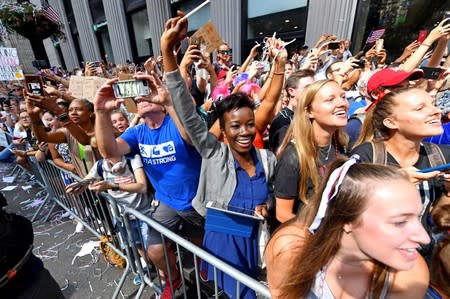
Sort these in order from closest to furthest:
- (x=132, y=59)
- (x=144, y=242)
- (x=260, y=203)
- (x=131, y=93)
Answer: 1. (x=131, y=93)
2. (x=260, y=203)
3. (x=144, y=242)
4. (x=132, y=59)

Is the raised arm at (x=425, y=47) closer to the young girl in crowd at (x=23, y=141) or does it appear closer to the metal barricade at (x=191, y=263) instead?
the metal barricade at (x=191, y=263)

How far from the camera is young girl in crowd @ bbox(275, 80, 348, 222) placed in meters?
1.68

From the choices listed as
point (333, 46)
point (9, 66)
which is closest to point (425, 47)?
point (333, 46)

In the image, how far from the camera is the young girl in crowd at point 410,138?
1.57 metres

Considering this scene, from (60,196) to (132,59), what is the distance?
13752 mm

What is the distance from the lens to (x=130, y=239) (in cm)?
221

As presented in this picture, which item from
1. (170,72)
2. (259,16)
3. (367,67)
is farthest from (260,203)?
(259,16)

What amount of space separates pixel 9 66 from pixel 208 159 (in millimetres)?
7652

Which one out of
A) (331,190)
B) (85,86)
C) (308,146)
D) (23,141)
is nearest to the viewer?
(331,190)

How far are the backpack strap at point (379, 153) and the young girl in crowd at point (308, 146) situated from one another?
0.27 meters

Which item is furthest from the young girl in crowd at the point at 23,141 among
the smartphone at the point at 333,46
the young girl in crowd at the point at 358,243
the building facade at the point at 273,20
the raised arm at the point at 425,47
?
the building facade at the point at 273,20

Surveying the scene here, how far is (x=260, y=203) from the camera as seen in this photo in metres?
1.78

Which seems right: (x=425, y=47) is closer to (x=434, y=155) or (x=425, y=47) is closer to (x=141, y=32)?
(x=434, y=155)

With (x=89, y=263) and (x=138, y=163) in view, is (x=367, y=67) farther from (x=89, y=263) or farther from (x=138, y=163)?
(x=89, y=263)
